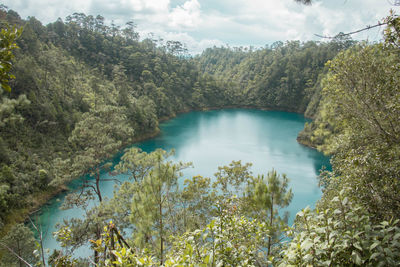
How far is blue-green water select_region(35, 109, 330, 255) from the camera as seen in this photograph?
12.0m

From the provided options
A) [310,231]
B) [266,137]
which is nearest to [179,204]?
[310,231]

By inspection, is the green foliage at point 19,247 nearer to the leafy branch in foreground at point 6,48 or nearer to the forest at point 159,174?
the forest at point 159,174

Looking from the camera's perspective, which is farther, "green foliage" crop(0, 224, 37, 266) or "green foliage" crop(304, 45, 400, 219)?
"green foliage" crop(0, 224, 37, 266)

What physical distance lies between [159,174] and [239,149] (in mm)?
14500

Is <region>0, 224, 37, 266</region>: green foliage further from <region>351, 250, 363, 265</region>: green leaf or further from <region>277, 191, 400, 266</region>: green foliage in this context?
<region>351, 250, 363, 265</region>: green leaf

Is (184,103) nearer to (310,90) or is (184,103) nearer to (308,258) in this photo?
(310,90)

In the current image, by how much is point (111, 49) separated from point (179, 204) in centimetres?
2867

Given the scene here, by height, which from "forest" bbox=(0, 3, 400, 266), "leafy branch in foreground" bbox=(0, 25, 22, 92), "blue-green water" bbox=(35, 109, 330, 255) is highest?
"leafy branch in foreground" bbox=(0, 25, 22, 92)

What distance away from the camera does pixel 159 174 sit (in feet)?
17.9

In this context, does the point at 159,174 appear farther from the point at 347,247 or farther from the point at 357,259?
the point at 357,259

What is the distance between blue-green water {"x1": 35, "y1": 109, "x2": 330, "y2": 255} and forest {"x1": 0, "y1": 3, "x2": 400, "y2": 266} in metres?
1.11

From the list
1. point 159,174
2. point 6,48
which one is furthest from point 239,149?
point 6,48

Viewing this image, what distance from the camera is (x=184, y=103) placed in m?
35.1

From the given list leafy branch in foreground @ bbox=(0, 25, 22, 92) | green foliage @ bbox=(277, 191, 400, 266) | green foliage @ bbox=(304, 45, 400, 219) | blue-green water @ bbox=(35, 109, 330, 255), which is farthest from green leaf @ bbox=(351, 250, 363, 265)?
blue-green water @ bbox=(35, 109, 330, 255)
